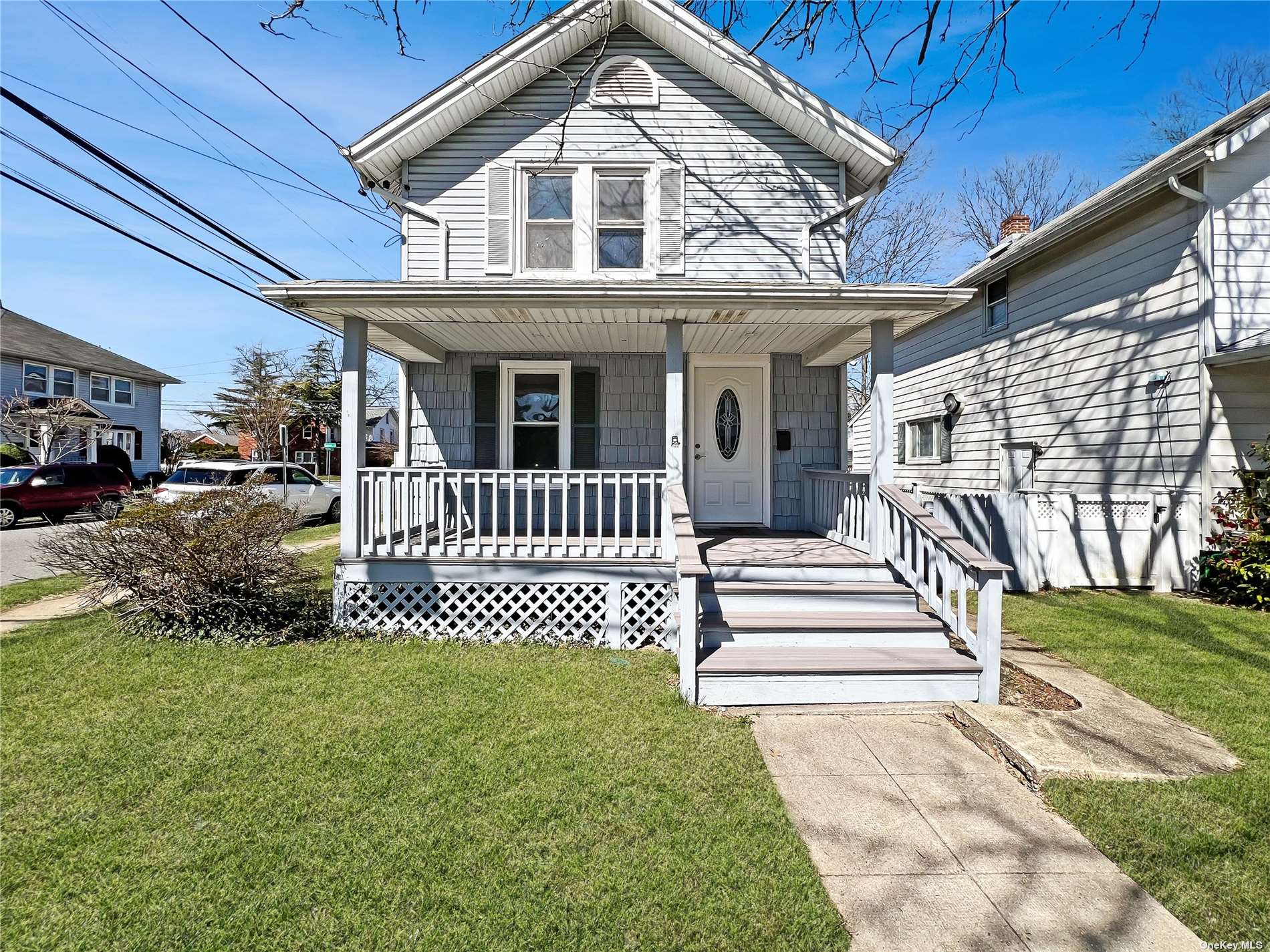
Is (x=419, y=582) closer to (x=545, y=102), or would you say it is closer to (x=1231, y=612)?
(x=545, y=102)

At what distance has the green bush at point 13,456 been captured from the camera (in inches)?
704

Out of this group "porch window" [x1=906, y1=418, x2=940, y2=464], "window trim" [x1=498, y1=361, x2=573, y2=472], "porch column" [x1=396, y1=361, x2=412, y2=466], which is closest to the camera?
"porch column" [x1=396, y1=361, x2=412, y2=466]

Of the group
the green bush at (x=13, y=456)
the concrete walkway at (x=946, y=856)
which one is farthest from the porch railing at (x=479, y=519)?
the green bush at (x=13, y=456)

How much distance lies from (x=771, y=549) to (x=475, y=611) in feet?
10.6

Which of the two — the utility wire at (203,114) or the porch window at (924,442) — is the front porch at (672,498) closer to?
the utility wire at (203,114)

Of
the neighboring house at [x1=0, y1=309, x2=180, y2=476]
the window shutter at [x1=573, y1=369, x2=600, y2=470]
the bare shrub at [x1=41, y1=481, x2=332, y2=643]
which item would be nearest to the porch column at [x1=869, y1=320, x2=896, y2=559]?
the window shutter at [x1=573, y1=369, x2=600, y2=470]

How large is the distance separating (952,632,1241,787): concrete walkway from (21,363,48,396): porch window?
30044 millimetres

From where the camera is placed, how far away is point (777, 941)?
7.36ft

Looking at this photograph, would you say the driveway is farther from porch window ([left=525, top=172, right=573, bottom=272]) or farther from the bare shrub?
porch window ([left=525, top=172, right=573, bottom=272])

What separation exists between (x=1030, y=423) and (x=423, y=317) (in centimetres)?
1025

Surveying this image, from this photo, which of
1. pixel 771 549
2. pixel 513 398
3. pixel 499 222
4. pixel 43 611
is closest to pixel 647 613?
pixel 771 549

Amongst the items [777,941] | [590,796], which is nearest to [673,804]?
[590,796]

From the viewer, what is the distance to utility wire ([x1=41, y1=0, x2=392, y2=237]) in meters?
6.03

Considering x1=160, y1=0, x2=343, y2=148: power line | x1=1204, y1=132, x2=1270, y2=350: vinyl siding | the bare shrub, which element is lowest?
the bare shrub
